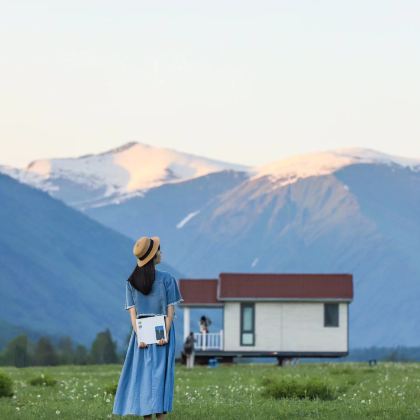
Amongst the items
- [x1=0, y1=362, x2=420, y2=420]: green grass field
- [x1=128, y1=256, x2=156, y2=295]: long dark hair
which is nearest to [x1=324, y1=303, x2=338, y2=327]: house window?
[x1=0, y1=362, x2=420, y2=420]: green grass field

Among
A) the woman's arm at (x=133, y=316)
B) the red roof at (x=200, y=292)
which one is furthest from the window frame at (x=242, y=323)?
the woman's arm at (x=133, y=316)

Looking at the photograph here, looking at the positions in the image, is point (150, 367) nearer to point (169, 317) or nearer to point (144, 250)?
point (169, 317)

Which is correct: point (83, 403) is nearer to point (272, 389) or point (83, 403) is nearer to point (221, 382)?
point (272, 389)

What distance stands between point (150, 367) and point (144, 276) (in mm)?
1191

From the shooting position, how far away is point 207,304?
2913 inches

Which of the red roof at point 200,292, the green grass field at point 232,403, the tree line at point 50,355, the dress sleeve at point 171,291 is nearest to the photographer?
the dress sleeve at point 171,291

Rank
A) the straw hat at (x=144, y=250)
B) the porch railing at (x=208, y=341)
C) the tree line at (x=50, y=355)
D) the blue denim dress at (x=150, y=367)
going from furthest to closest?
the tree line at (x=50, y=355) < the porch railing at (x=208, y=341) < the straw hat at (x=144, y=250) < the blue denim dress at (x=150, y=367)

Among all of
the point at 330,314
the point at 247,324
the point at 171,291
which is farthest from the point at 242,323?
the point at 171,291

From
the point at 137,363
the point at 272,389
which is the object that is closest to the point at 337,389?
the point at 272,389

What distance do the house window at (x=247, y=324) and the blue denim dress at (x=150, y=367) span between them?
54.1m

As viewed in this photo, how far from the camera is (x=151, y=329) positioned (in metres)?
18.2

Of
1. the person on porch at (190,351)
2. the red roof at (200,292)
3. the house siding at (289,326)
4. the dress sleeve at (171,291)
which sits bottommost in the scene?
the dress sleeve at (171,291)

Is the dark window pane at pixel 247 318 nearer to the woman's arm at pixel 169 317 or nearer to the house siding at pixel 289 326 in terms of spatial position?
the house siding at pixel 289 326

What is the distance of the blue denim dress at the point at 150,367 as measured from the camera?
18016 millimetres
